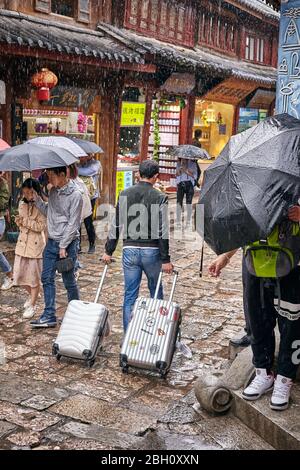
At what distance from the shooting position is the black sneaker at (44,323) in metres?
7.64

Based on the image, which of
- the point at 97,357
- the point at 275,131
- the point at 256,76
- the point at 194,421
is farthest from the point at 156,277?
the point at 256,76

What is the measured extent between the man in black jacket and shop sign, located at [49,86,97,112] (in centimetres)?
738

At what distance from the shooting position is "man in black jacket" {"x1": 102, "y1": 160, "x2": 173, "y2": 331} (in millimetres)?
6488

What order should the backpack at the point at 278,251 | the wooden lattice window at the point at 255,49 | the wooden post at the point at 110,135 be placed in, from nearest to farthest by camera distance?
the backpack at the point at 278,251 → the wooden post at the point at 110,135 → the wooden lattice window at the point at 255,49

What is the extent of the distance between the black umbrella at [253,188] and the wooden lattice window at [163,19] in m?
12.3

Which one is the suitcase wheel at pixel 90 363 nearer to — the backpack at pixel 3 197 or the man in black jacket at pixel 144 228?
the man in black jacket at pixel 144 228

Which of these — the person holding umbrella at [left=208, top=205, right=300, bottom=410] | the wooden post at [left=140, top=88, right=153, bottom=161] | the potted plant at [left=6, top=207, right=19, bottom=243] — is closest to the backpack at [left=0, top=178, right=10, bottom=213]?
the potted plant at [left=6, top=207, right=19, bottom=243]

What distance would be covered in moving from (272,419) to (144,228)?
253cm

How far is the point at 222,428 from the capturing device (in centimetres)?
507

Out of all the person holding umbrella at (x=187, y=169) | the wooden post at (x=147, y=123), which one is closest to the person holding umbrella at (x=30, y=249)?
the person holding umbrella at (x=187, y=169)

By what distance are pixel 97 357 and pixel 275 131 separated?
3.34m

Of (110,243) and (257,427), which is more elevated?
(110,243)

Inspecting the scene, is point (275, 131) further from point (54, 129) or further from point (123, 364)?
point (54, 129)

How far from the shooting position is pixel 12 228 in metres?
12.4
